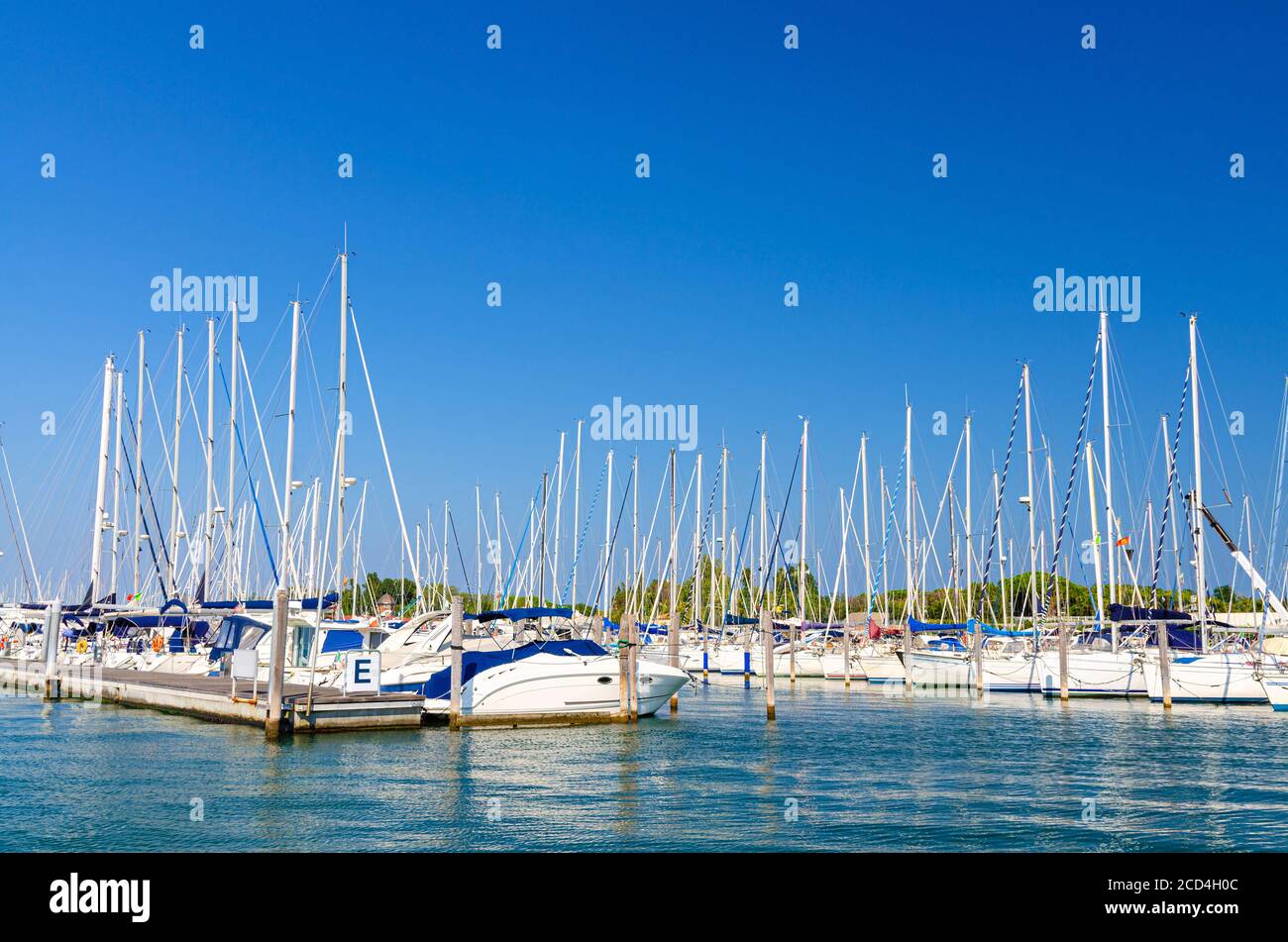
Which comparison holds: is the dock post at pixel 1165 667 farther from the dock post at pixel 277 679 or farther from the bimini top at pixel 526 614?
the dock post at pixel 277 679

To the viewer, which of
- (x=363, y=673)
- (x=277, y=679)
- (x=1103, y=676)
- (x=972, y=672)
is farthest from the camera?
(x=972, y=672)

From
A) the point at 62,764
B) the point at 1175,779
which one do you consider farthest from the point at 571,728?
the point at 1175,779

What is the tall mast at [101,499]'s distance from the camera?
53062 mm

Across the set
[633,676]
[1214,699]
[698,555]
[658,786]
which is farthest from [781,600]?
[658,786]

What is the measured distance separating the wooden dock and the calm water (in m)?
0.60

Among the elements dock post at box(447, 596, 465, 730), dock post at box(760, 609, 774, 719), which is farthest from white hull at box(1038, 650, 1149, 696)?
dock post at box(447, 596, 465, 730)

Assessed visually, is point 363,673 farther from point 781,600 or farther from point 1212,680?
point 781,600

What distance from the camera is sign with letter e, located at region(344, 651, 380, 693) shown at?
1490 inches

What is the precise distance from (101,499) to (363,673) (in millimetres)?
22592

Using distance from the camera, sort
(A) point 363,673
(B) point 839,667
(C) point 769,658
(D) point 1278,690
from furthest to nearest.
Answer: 1. (B) point 839,667
2. (D) point 1278,690
3. (C) point 769,658
4. (A) point 363,673

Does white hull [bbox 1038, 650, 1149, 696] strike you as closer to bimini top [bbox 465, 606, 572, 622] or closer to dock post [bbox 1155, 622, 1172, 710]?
dock post [bbox 1155, 622, 1172, 710]

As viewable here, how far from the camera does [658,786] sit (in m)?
26.3

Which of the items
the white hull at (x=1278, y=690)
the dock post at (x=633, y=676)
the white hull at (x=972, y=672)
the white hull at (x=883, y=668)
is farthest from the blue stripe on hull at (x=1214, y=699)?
the dock post at (x=633, y=676)
